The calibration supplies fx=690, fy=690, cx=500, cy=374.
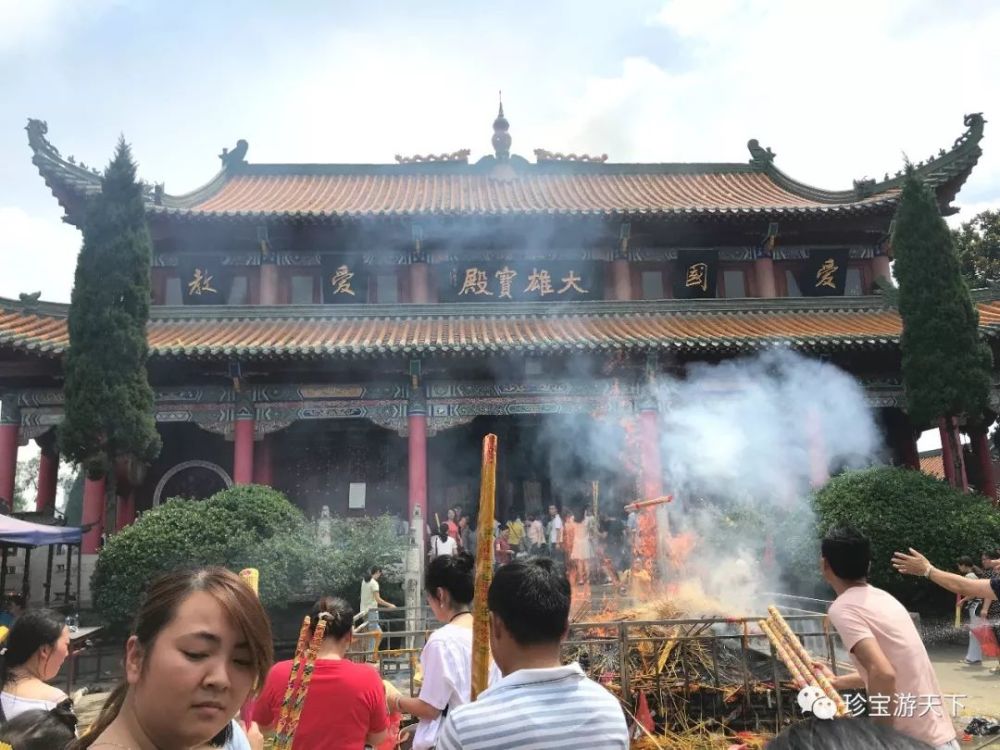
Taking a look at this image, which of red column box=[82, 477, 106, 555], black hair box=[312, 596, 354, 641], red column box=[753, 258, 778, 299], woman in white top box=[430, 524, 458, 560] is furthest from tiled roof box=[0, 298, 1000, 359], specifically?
black hair box=[312, 596, 354, 641]

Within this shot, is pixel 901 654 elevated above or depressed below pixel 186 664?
below

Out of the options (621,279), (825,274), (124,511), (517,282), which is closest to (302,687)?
(124,511)

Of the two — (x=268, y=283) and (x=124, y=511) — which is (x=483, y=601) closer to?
(x=124, y=511)

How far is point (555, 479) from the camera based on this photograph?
13.8m

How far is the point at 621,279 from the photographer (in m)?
14.1

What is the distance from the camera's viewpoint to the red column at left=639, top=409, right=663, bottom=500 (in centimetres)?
1169

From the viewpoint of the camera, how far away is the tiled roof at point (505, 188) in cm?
1322

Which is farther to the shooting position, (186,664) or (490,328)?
(490,328)

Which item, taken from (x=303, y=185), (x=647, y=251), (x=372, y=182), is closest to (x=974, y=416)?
(x=647, y=251)

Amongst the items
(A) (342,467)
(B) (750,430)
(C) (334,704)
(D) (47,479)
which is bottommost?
(C) (334,704)

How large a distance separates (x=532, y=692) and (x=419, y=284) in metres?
12.7

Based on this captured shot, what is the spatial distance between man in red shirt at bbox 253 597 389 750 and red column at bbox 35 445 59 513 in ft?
36.3

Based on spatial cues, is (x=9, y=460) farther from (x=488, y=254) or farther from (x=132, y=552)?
(x=488, y=254)

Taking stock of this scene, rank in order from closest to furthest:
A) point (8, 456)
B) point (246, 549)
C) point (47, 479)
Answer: point (246, 549), point (8, 456), point (47, 479)
